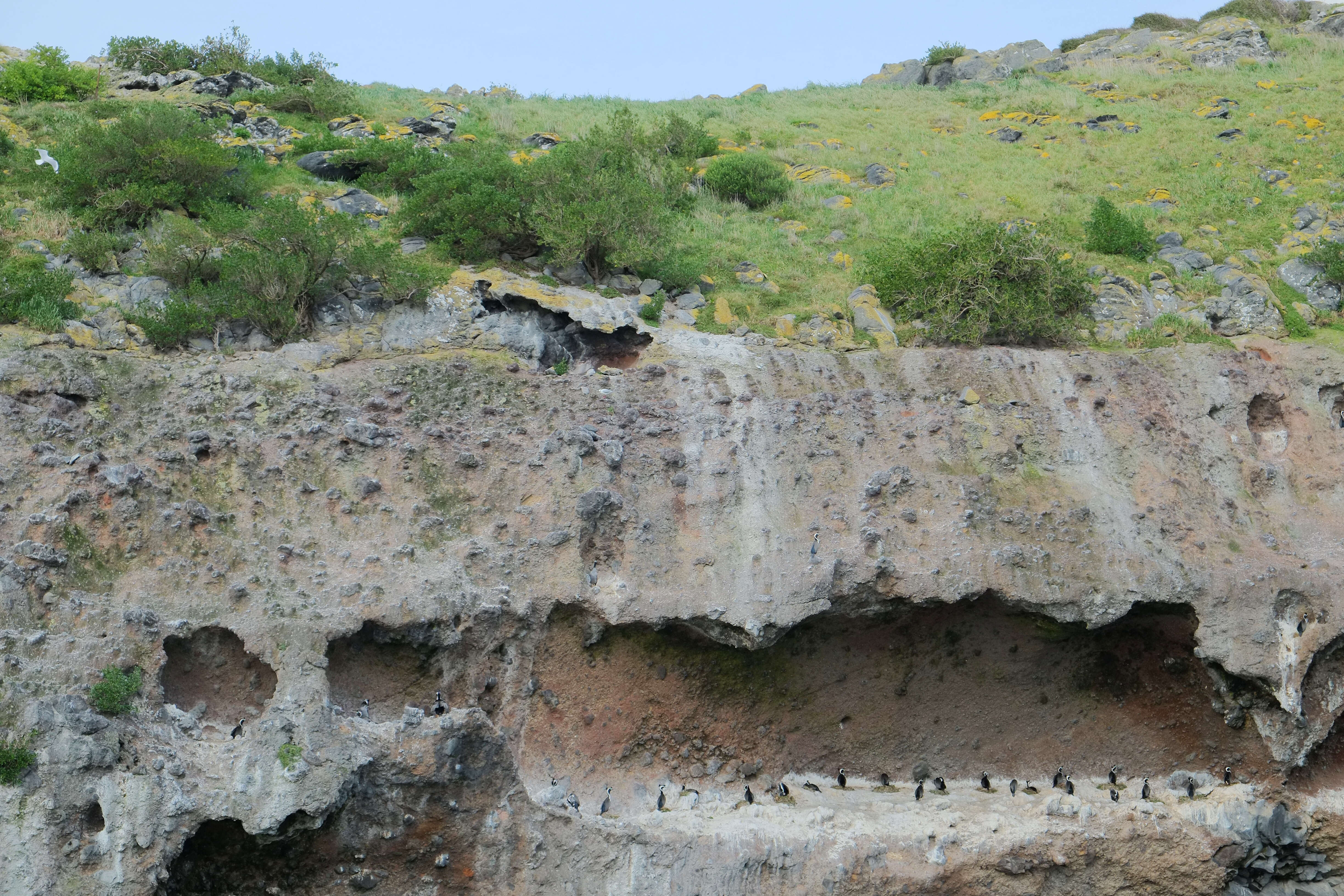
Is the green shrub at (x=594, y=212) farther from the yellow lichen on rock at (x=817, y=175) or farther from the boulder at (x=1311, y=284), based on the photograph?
the boulder at (x=1311, y=284)

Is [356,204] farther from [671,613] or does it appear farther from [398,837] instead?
[398,837]

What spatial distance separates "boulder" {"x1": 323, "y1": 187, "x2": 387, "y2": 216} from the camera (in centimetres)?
2127

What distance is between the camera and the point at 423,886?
487 inches

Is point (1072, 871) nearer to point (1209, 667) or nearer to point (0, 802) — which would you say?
point (1209, 667)

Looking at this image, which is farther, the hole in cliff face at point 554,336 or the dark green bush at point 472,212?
the dark green bush at point 472,212

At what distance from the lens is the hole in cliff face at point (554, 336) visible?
1736cm

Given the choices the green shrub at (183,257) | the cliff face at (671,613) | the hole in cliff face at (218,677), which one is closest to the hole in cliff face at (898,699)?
the cliff face at (671,613)

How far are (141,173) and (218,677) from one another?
1169 centimetres

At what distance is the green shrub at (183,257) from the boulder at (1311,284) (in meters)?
19.7

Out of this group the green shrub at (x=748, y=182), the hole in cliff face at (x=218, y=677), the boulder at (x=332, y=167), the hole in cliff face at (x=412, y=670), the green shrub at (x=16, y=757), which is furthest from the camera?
the green shrub at (x=748, y=182)

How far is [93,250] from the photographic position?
57.4 ft

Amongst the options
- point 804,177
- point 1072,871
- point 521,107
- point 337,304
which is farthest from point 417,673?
point 521,107

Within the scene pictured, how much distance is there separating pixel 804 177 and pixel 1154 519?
1447 centimetres

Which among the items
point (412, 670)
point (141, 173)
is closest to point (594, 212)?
point (141, 173)
